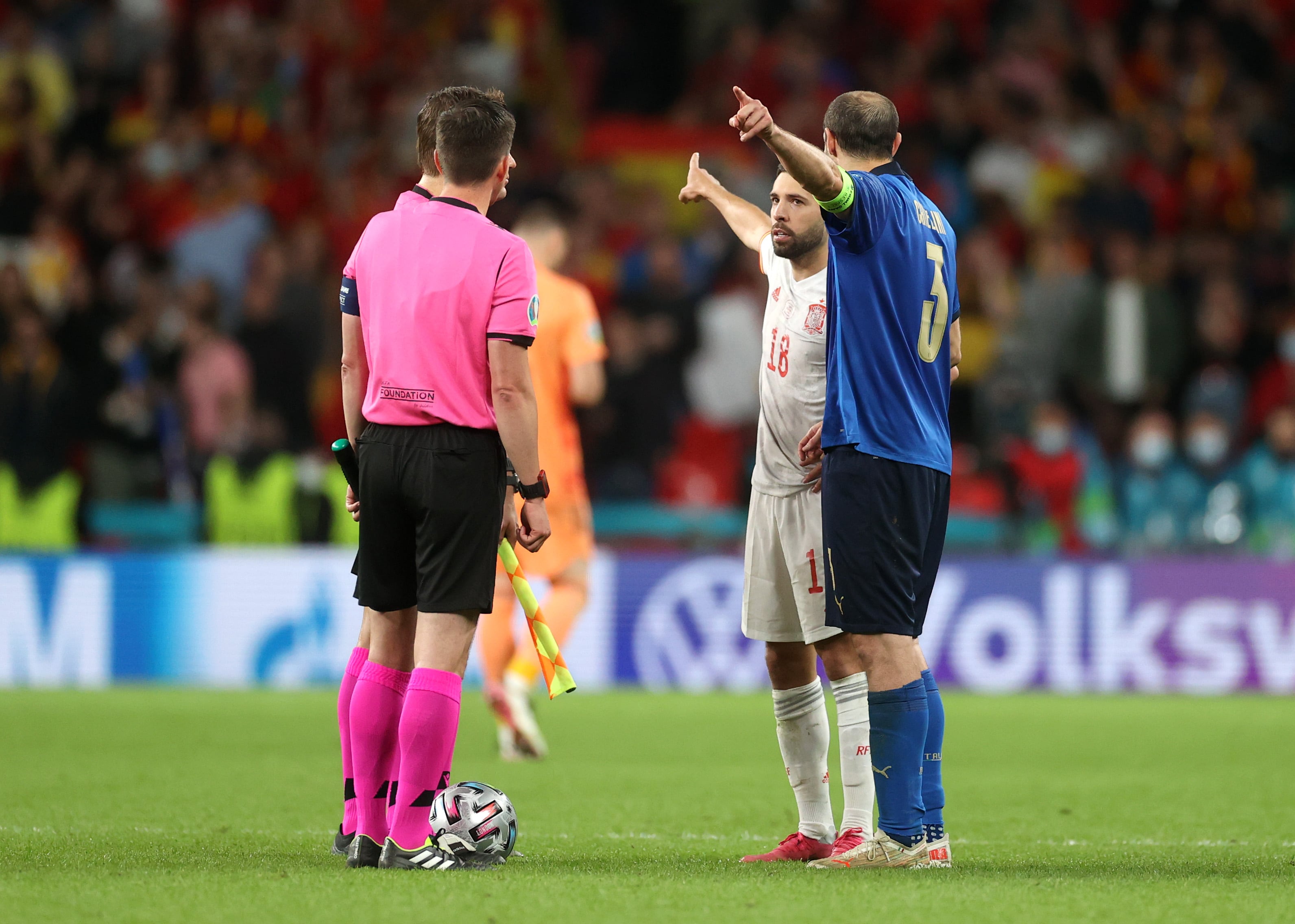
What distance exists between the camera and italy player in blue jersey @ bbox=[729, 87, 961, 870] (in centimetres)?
538

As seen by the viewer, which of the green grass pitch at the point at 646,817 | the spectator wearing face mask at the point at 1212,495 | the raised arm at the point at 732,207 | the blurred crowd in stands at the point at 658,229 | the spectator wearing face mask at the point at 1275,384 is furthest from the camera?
the spectator wearing face mask at the point at 1275,384

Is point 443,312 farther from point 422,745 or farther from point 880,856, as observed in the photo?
point 880,856

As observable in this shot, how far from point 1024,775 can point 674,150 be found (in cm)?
1075

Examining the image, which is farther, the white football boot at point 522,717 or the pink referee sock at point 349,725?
the white football boot at point 522,717

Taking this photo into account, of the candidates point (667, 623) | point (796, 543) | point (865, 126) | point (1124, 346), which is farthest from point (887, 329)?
point (1124, 346)

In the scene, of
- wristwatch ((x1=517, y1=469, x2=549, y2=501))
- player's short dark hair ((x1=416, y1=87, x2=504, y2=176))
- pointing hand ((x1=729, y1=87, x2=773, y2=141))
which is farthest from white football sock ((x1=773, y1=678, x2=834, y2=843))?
player's short dark hair ((x1=416, y1=87, x2=504, y2=176))

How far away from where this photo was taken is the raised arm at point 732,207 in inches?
248

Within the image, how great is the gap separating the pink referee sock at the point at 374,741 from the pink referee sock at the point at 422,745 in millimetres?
128

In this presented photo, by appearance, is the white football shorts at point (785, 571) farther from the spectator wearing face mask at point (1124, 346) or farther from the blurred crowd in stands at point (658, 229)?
the spectator wearing face mask at point (1124, 346)

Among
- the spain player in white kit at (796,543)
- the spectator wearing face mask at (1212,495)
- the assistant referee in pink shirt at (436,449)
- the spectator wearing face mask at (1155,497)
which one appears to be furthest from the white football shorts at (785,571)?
the spectator wearing face mask at (1212,495)

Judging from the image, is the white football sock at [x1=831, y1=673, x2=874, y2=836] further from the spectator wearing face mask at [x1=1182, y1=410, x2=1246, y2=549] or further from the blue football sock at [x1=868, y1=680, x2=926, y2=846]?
the spectator wearing face mask at [x1=1182, y1=410, x2=1246, y2=549]

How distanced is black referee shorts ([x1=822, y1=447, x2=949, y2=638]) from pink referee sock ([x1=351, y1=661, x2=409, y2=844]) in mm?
1356

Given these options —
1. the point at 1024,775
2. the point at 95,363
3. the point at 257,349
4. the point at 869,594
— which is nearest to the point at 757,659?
the point at 1024,775

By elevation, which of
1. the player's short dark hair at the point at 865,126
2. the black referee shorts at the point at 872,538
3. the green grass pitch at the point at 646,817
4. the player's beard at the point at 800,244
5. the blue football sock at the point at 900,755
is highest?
the player's short dark hair at the point at 865,126
